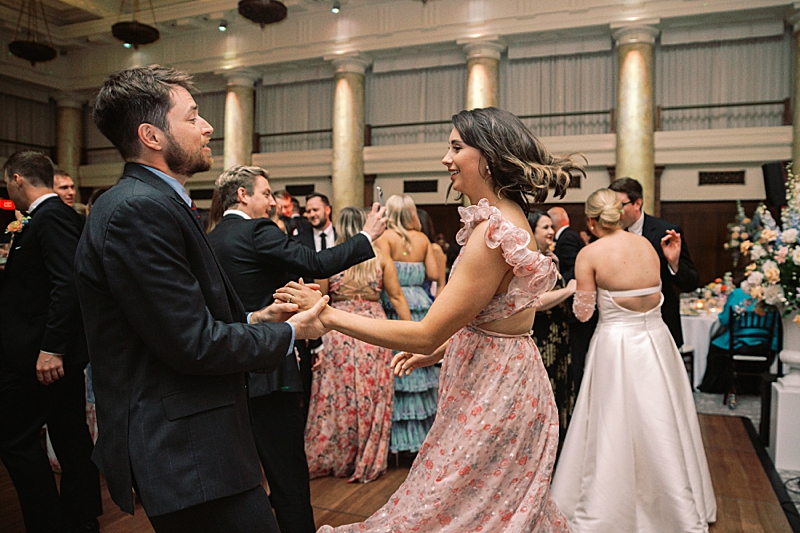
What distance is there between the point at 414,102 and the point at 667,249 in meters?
10.8

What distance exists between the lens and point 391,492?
3672mm

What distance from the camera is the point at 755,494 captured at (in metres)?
3.63

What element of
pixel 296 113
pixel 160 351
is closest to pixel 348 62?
pixel 296 113

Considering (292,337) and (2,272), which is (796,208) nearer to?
(292,337)

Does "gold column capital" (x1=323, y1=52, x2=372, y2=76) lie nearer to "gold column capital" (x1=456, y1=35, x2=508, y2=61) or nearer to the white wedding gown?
"gold column capital" (x1=456, y1=35, x2=508, y2=61)

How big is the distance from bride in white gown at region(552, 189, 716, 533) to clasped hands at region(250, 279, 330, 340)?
6.17 feet

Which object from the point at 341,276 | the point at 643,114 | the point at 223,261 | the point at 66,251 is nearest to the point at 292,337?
the point at 223,261

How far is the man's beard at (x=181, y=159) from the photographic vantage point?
60.4 inches

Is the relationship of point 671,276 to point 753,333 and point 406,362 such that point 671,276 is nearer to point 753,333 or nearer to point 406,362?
point 406,362

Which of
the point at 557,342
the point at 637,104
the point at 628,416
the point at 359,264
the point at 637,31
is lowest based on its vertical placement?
the point at 628,416

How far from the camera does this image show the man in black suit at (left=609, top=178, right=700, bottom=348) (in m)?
3.71

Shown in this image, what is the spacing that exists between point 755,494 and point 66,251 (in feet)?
12.6

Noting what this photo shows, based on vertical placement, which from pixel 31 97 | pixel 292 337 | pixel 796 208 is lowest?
pixel 292 337

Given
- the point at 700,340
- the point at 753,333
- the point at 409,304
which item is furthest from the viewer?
the point at 700,340
